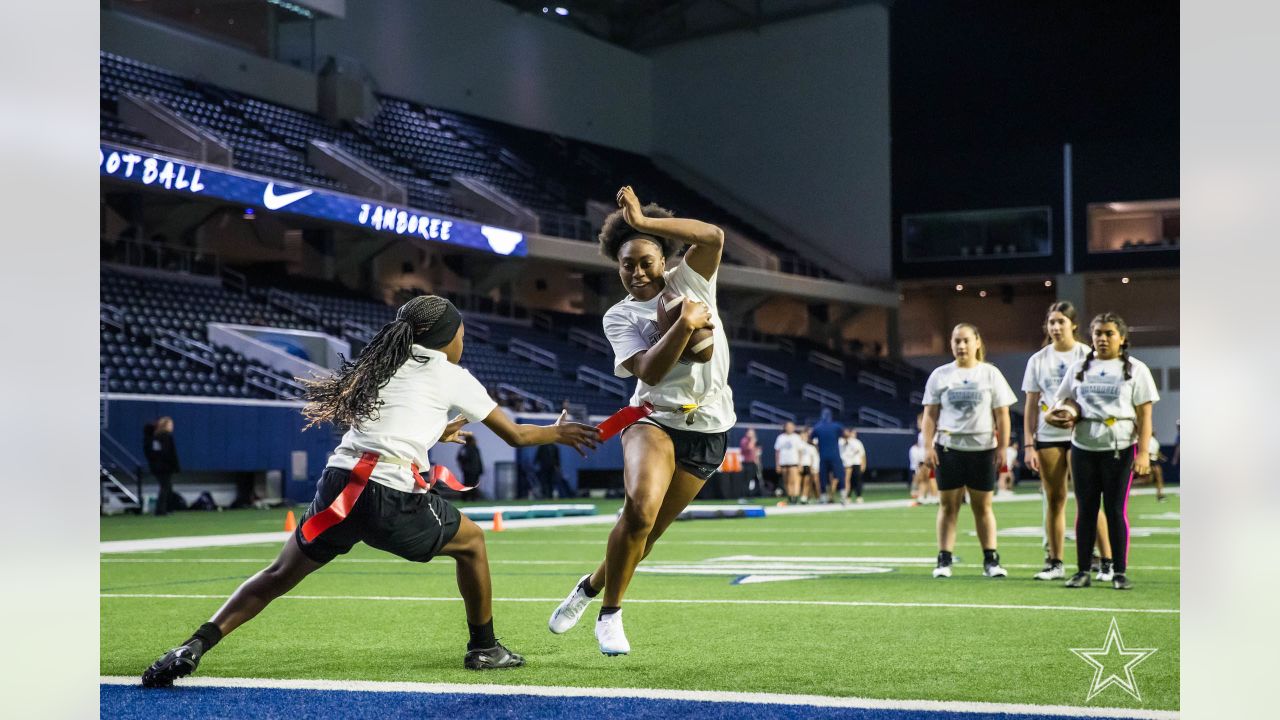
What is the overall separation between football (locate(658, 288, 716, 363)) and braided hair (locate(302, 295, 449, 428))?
915 mm

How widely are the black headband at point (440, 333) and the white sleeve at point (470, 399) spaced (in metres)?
0.16

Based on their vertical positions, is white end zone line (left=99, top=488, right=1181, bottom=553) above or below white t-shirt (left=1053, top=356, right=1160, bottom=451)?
below

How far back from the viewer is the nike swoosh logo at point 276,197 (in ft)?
106

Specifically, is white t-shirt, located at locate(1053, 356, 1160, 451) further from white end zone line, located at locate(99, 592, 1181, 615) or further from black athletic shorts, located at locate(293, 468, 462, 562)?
black athletic shorts, located at locate(293, 468, 462, 562)

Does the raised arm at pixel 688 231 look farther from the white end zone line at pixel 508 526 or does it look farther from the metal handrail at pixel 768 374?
the metal handrail at pixel 768 374

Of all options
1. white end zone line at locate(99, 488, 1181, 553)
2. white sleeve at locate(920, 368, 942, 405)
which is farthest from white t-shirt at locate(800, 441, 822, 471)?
white sleeve at locate(920, 368, 942, 405)

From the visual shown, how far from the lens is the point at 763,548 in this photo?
14516 millimetres

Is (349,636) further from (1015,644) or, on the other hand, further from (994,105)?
(994,105)

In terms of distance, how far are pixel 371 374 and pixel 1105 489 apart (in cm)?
557

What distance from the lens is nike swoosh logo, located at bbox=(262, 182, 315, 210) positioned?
106 feet

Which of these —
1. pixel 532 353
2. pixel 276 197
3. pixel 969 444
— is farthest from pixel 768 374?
pixel 969 444

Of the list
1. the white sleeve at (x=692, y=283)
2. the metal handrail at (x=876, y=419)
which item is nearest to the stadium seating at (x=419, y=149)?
the metal handrail at (x=876, y=419)
